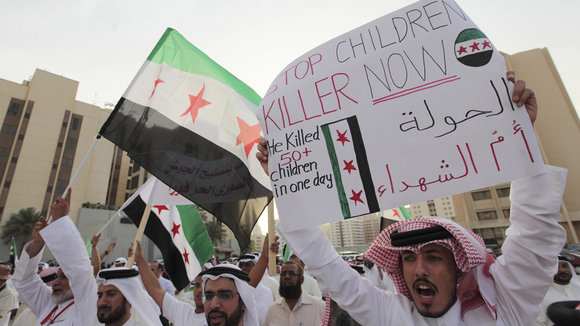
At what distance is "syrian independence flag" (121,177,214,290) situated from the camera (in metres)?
4.38

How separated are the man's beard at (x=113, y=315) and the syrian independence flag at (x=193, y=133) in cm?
145

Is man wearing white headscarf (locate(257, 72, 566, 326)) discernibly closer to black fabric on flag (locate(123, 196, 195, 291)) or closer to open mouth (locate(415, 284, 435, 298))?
open mouth (locate(415, 284, 435, 298))

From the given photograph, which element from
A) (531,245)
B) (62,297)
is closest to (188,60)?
(62,297)

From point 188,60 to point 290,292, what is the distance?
322 cm

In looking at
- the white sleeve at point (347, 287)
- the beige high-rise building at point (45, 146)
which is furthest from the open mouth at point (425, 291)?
the beige high-rise building at point (45, 146)

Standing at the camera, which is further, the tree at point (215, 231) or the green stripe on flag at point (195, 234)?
the tree at point (215, 231)

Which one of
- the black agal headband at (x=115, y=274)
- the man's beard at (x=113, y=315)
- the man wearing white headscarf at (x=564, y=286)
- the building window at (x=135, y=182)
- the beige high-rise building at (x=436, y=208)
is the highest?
the building window at (x=135, y=182)

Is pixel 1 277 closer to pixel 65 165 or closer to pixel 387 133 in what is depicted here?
pixel 387 133

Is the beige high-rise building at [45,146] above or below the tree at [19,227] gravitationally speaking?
above

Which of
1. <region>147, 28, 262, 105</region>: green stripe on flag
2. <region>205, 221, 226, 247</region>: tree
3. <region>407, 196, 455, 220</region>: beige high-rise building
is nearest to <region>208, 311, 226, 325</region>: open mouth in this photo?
<region>147, 28, 262, 105</region>: green stripe on flag

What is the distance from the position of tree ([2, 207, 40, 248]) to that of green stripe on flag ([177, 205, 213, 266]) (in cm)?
3581

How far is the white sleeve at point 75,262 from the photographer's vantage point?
9.07 ft

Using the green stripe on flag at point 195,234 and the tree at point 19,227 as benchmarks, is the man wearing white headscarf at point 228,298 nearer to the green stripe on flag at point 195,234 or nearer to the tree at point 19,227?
the green stripe on flag at point 195,234

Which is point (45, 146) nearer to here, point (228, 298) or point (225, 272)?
point (225, 272)
